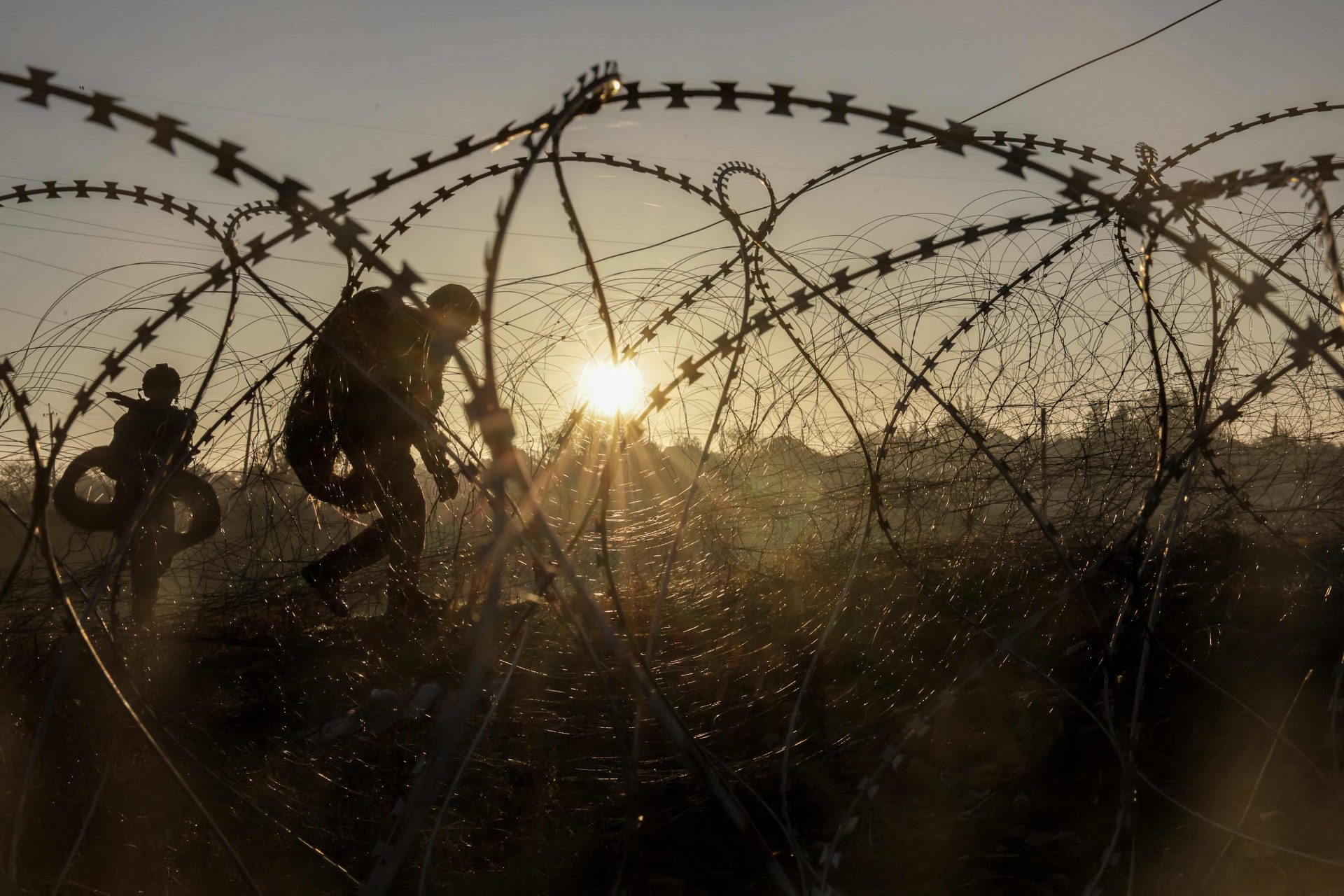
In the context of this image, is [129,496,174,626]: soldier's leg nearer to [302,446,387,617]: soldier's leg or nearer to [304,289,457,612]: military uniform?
[302,446,387,617]: soldier's leg

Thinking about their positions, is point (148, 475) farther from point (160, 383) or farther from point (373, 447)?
point (160, 383)

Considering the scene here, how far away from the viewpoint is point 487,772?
384cm

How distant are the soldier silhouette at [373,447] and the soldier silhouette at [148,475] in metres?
0.72

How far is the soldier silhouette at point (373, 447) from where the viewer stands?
15.0ft

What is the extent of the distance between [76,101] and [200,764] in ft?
5.34

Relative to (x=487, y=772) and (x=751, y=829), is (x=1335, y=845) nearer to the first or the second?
(x=751, y=829)

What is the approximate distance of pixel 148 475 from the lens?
491cm

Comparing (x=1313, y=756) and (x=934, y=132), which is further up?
(x=934, y=132)

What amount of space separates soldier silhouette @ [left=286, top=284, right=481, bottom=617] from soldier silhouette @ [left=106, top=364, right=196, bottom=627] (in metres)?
0.72

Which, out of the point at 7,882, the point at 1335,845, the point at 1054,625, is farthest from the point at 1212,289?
the point at 7,882

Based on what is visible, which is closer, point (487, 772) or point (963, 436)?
point (487, 772)

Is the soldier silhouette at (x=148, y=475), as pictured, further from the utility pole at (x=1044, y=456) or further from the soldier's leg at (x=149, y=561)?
the utility pole at (x=1044, y=456)

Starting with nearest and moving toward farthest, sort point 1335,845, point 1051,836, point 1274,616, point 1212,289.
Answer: point 1212,289 < point 1335,845 < point 1051,836 < point 1274,616

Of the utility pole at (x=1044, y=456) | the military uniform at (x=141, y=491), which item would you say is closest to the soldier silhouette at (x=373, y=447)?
the military uniform at (x=141, y=491)
